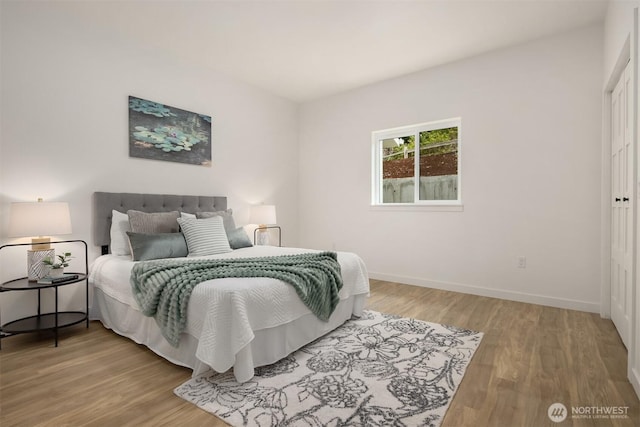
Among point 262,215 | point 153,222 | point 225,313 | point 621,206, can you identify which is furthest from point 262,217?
point 621,206

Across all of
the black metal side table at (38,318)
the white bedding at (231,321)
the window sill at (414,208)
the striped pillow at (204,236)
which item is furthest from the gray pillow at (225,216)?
the window sill at (414,208)

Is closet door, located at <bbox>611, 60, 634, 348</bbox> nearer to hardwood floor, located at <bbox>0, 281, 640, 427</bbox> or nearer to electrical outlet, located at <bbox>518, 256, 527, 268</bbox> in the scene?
hardwood floor, located at <bbox>0, 281, 640, 427</bbox>

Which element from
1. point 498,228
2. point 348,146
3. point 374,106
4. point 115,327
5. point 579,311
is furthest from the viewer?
point 348,146

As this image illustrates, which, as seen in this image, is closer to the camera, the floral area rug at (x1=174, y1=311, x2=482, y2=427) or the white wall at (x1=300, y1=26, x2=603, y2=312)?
the floral area rug at (x1=174, y1=311, x2=482, y2=427)

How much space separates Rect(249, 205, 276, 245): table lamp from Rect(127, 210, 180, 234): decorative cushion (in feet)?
3.81

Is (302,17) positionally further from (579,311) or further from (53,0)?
(579,311)

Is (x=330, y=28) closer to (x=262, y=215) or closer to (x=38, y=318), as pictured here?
(x=262, y=215)

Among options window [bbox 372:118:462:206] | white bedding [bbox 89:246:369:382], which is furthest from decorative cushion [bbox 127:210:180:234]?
window [bbox 372:118:462:206]

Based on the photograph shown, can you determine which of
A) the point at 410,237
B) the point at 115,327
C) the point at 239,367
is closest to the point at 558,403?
the point at 239,367

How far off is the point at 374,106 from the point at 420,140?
2.67 ft

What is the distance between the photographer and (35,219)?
2447 mm

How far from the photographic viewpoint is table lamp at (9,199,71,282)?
242 cm

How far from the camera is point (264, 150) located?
4785 millimetres

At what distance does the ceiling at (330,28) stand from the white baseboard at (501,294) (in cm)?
263
